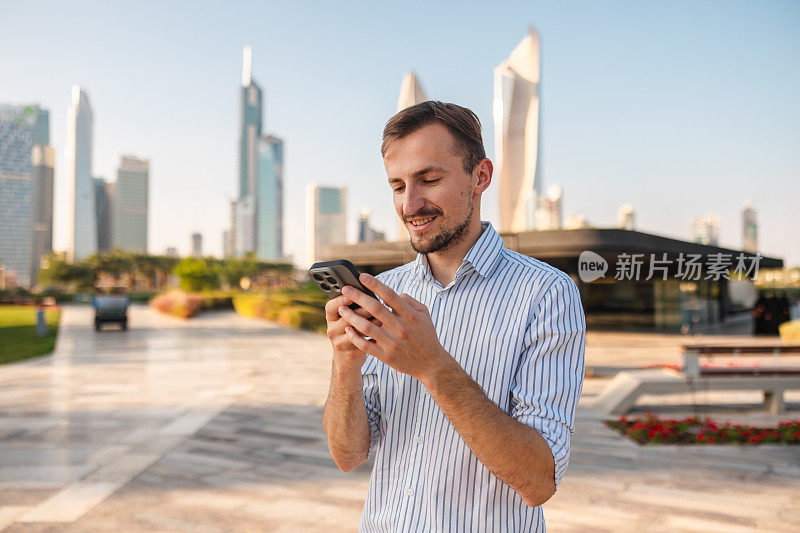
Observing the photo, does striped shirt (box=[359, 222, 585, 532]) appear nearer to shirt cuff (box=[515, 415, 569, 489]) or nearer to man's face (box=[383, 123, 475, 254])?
shirt cuff (box=[515, 415, 569, 489])

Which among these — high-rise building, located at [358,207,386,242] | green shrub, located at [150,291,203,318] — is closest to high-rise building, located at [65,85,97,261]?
green shrub, located at [150,291,203,318]

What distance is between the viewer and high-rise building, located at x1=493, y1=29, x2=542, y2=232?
3503 cm

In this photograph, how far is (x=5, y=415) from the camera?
745 cm

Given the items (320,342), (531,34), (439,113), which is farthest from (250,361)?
(531,34)

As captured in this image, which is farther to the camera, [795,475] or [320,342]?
[320,342]

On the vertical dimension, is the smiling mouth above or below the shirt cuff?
above

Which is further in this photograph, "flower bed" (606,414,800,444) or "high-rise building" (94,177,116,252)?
"high-rise building" (94,177,116,252)

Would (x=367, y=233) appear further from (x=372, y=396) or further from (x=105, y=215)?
(x=105, y=215)

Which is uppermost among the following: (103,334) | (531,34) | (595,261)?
(531,34)

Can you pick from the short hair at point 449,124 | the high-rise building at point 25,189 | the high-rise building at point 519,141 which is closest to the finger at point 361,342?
the short hair at point 449,124

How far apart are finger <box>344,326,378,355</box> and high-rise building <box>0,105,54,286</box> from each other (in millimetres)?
135857

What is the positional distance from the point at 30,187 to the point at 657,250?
152756 millimetres

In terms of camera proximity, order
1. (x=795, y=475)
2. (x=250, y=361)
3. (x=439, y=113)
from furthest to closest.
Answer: (x=250, y=361), (x=795, y=475), (x=439, y=113)

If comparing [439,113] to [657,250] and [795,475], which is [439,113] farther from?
[657,250]
